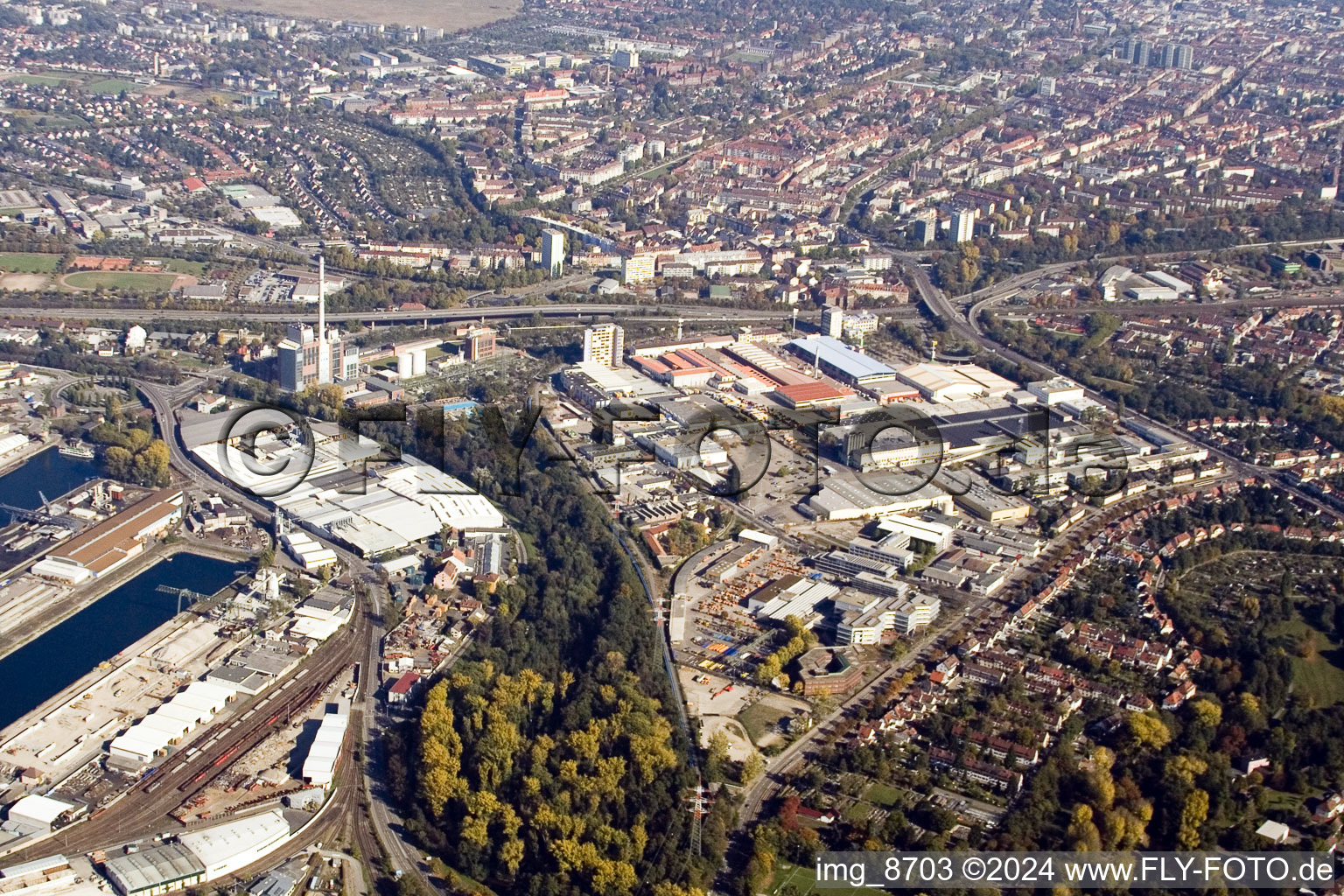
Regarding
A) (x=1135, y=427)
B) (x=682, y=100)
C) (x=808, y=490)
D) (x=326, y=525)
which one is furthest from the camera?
(x=682, y=100)

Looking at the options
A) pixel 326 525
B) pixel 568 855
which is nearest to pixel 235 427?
pixel 326 525

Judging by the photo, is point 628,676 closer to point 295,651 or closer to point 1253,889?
point 295,651

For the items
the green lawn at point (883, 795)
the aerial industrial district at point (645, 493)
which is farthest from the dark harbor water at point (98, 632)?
the green lawn at point (883, 795)

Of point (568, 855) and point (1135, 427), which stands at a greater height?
point (1135, 427)

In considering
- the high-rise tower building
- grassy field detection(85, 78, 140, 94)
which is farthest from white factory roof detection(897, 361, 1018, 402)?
grassy field detection(85, 78, 140, 94)

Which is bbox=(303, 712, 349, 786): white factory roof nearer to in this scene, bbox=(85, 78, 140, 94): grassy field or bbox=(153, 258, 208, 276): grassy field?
bbox=(153, 258, 208, 276): grassy field
